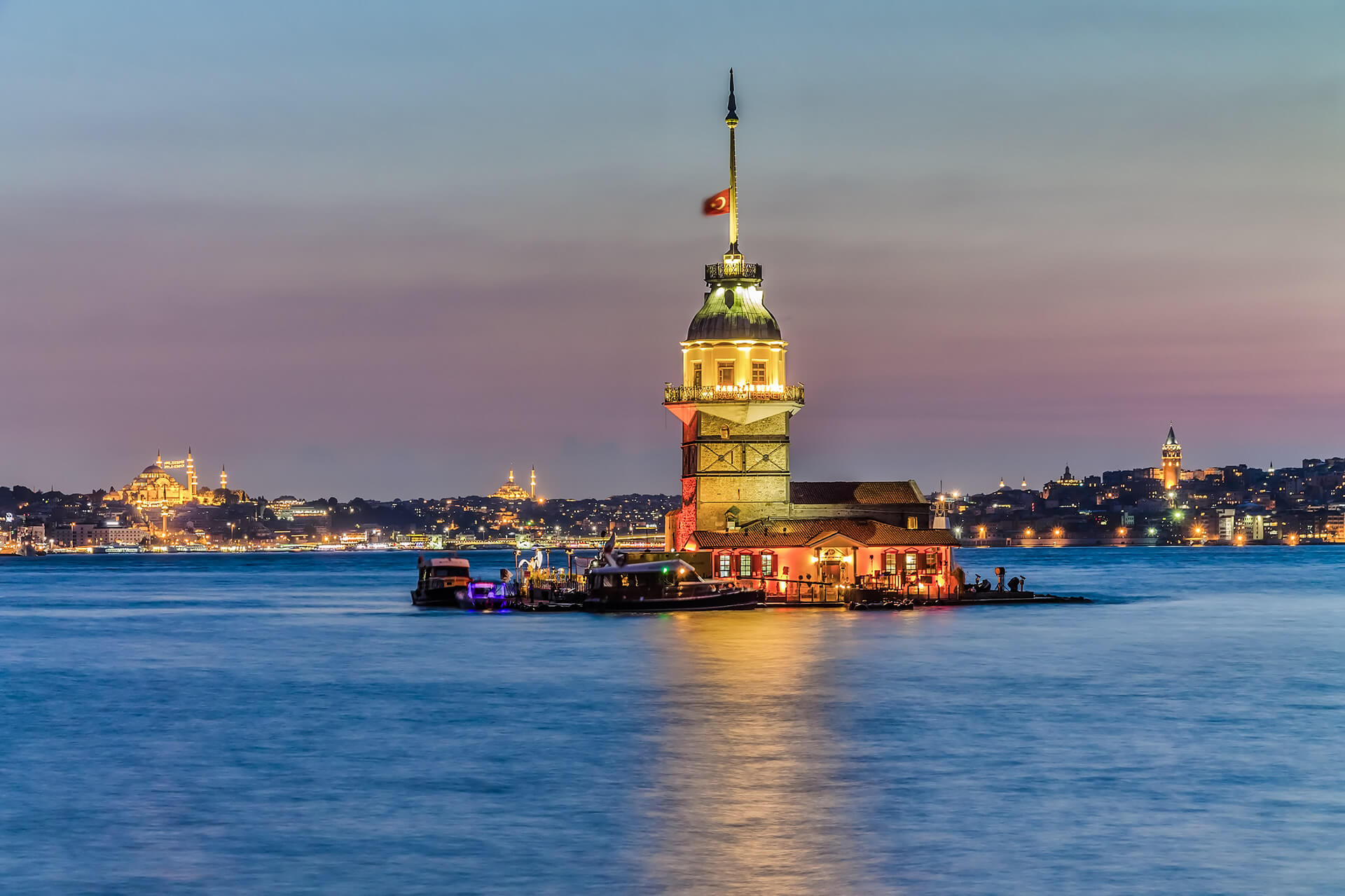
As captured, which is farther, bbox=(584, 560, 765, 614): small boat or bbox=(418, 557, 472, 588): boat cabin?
bbox=(418, 557, 472, 588): boat cabin

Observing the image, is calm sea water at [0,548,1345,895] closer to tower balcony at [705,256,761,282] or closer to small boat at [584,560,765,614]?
small boat at [584,560,765,614]

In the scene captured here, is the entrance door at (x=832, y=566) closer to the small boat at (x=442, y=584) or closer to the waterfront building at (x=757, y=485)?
the waterfront building at (x=757, y=485)

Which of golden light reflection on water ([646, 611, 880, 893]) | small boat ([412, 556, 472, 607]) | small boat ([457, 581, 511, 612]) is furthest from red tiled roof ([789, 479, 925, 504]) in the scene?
golden light reflection on water ([646, 611, 880, 893])

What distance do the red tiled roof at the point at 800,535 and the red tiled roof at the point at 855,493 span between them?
153cm

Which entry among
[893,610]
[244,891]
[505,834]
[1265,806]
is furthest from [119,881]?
[893,610]

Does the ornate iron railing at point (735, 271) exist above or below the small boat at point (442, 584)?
above

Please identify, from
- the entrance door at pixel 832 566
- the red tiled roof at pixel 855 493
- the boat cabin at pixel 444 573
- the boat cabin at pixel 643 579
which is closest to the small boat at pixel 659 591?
the boat cabin at pixel 643 579

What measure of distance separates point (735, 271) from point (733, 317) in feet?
7.71

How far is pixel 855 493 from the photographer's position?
265 feet

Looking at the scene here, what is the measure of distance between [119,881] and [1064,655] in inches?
1545

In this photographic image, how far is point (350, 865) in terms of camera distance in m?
24.0

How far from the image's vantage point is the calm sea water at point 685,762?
78.3 ft

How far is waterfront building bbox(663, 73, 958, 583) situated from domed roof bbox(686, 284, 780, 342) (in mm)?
46

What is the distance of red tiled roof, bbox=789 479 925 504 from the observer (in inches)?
3159
